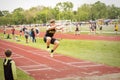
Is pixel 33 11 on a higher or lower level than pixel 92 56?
higher

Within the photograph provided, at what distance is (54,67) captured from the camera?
11.2 metres

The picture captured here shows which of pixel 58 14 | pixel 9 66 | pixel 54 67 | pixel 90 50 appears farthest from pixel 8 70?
pixel 90 50

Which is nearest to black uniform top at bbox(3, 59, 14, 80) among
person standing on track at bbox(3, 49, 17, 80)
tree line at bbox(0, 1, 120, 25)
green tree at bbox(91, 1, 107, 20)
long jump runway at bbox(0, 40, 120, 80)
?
person standing on track at bbox(3, 49, 17, 80)

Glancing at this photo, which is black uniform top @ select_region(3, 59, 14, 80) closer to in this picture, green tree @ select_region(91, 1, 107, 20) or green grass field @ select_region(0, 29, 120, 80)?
green grass field @ select_region(0, 29, 120, 80)

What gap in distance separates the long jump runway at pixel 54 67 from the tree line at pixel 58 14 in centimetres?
108

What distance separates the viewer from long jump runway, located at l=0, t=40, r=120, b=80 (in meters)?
10.0

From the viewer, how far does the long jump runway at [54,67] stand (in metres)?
10.0

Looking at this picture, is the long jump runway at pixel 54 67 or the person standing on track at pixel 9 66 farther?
the long jump runway at pixel 54 67

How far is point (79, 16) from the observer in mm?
9758

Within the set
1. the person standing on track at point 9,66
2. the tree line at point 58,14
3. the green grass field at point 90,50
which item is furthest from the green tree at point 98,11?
the person standing on track at point 9,66

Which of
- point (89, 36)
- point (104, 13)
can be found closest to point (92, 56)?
point (89, 36)

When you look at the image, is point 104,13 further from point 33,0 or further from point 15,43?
point 15,43

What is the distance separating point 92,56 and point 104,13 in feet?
9.86

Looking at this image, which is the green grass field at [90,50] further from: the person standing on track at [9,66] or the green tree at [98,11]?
the person standing on track at [9,66]
